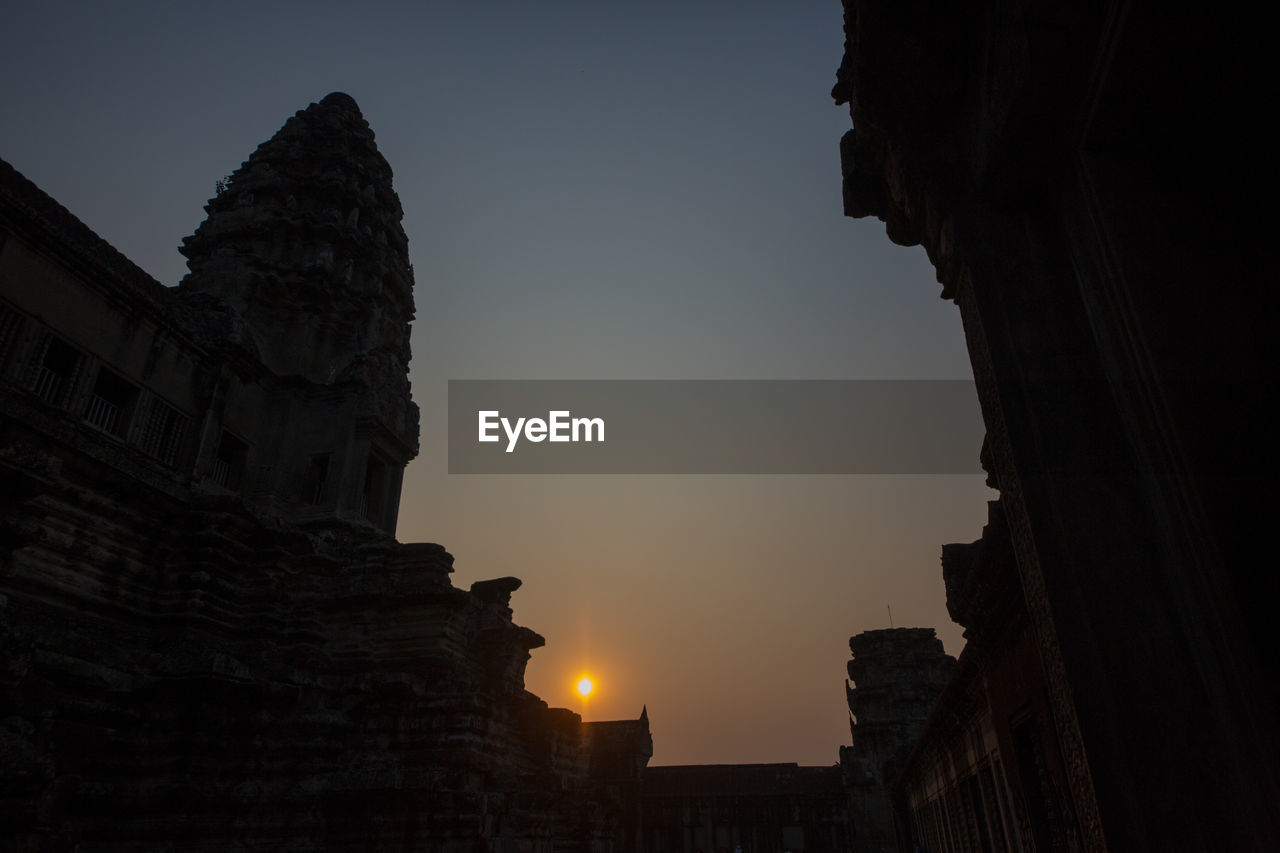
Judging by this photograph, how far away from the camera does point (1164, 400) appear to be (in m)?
2.45

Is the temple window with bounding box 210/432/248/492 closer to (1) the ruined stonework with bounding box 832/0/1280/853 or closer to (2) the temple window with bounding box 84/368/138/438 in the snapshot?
(2) the temple window with bounding box 84/368/138/438

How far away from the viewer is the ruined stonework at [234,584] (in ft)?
28.6

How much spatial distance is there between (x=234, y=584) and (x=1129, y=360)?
12.0 m

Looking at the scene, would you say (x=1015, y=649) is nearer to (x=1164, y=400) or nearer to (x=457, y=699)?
(x=1164, y=400)

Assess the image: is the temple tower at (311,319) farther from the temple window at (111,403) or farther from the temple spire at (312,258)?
the temple window at (111,403)

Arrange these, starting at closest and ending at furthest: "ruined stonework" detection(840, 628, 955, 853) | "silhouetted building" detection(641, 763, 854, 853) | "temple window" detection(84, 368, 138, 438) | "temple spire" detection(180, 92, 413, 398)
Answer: "temple window" detection(84, 368, 138, 438)
"temple spire" detection(180, 92, 413, 398)
"ruined stonework" detection(840, 628, 955, 853)
"silhouetted building" detection(641, 763, 854, 853)

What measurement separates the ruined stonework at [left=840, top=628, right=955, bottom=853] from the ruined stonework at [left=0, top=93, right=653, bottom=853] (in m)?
21.4

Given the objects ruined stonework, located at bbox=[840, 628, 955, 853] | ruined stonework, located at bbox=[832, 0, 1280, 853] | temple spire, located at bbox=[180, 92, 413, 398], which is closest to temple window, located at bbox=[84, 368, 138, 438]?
temple spire, located at bbox=[180, 92, 413, 398]

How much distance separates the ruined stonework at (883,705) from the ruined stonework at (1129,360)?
34.8 meters

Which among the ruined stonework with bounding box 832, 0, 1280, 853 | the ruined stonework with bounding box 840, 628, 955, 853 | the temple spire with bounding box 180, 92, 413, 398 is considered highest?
the temple spire with bounding box 180, 92, 413, 398

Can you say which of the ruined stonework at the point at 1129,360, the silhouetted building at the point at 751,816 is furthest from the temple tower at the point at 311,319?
the silhouetted building at the point at 751,816

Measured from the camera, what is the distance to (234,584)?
11336 mm

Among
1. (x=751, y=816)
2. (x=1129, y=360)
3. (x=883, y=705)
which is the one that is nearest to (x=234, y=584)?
(x=1129, y=360)

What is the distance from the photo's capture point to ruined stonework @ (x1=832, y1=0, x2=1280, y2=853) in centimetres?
230
